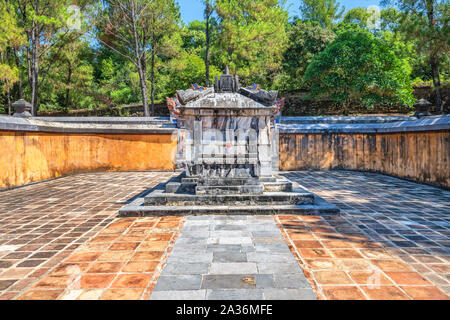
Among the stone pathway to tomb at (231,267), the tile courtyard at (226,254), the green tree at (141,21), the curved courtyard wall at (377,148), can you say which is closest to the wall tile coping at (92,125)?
the tile courtyard at (226,254)

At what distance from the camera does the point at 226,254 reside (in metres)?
3.22

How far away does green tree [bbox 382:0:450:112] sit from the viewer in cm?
988

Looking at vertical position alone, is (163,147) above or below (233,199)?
above

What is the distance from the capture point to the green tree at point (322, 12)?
1359 inches

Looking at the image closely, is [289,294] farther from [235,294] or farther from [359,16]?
[359,16]

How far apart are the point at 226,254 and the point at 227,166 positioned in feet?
7.78

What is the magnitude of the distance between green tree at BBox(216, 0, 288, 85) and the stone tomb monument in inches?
589

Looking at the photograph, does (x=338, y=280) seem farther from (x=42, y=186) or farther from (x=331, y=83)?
(x=331, y=83)

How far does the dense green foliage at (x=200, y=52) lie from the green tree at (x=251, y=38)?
0.07 metres

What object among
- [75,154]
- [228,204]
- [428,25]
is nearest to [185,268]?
[228,204]

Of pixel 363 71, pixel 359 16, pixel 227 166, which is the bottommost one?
pixel 227 166

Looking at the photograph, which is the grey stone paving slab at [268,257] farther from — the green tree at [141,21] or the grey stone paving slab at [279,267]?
the green tree at [141,21]

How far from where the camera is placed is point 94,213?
16.7 feet

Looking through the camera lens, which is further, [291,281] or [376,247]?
[376,247]
